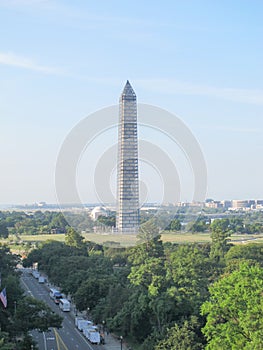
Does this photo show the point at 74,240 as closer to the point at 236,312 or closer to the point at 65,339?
the point at 65,339

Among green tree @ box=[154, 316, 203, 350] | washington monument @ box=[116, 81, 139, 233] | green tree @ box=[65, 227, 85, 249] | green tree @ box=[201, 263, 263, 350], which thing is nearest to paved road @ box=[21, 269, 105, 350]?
green tree @ box=[154, 316, 203, 350]

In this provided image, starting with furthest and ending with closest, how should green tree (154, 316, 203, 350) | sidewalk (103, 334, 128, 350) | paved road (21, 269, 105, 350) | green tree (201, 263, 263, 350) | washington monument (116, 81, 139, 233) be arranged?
washington monument (116, 81, 139, 233) → sidewalk (103, 334, 128, 350) → paved road (21, 269, 105, 350) → green tree (154, 316, 203, 350) → green tree (201, 263, 263, 350)

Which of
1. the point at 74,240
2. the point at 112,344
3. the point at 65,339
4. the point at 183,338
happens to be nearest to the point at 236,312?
the point at 183,338

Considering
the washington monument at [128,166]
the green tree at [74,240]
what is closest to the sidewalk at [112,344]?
the green tree at [74,240]

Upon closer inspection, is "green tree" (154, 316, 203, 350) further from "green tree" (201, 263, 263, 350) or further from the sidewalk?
the sidewalk

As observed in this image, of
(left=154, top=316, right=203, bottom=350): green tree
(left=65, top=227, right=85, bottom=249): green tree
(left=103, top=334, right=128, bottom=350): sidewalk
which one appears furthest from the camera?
(left=65, top=227, right=85, bottom=249): green tree
